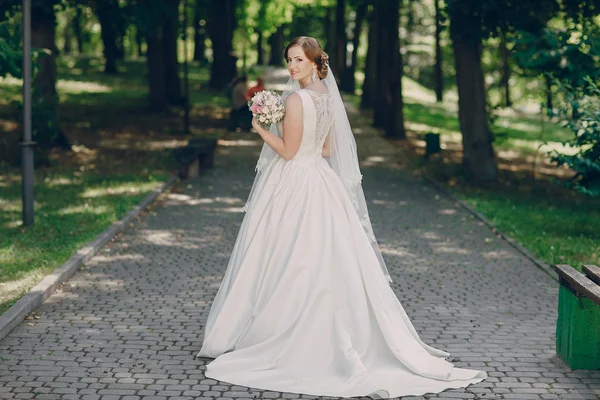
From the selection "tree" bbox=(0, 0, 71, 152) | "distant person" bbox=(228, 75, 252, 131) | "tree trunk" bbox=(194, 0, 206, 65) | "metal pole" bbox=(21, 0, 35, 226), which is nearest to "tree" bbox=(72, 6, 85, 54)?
"tree" bbox=(0, 0, 71, 152)

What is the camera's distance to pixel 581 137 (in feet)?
44.1

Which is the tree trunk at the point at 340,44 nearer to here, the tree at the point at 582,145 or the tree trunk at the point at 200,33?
the tree trunk at the point at 200,33

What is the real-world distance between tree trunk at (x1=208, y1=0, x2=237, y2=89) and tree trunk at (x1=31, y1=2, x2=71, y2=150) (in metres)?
16.2

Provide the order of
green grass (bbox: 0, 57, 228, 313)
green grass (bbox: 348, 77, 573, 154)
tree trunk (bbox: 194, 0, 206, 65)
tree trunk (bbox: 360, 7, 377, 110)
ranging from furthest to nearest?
tree trunk (bbox: 194, 0, 206, 65), tree trunk (bbox: 360, 7, 377, 110), green grass (bbox: 348, 77, 573, 154), green grass (bbox: 0, 57, 228, 313)

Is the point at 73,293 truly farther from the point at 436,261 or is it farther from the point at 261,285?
the point at 436,261

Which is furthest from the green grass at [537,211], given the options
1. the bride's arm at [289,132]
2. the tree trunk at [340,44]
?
the tree trunk at [340,44]

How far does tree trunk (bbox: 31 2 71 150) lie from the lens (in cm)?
1995

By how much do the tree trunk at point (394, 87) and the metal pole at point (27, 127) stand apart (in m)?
14.8

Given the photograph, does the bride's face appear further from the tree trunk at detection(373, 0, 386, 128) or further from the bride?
the tree trunk at detection(373, 0, 386, 128)

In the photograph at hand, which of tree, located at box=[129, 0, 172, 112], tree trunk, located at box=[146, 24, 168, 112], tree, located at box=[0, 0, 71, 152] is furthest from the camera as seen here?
tree trunk, located at box=[146, 24, 168, 112]

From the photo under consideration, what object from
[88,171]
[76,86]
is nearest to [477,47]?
[88,171]

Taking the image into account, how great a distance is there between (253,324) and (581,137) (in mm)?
8326

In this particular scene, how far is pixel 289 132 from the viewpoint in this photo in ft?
22.3

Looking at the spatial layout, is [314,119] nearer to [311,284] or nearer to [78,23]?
[311,284]
